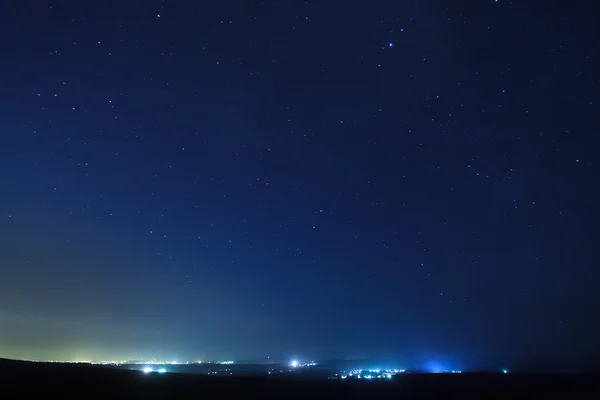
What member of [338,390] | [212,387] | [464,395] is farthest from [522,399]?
[212,387]

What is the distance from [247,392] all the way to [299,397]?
3.15 meters

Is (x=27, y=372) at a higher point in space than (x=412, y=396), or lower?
higher

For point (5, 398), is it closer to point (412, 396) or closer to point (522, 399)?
point (412, 396)

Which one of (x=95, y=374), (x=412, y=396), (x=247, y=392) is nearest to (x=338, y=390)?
(x=412, y=396)

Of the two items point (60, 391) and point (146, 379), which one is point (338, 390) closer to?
point (146, 379)

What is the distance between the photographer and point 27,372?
2620 cm

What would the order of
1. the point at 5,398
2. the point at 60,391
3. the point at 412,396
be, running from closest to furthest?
1. the point at 5,398
2. the point at 60,391
3. the point at 412,396

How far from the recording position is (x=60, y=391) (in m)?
20.8

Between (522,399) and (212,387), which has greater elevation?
(212,387)

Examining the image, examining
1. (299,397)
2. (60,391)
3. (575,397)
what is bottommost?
(575,397)

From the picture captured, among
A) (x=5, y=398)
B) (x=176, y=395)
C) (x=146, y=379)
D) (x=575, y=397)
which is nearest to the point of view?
(x=5, y=398)

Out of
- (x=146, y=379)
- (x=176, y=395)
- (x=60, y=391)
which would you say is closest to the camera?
(x=60, y=391)

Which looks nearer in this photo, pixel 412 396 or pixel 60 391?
pixel 60 391

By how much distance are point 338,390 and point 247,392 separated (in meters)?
7.67
